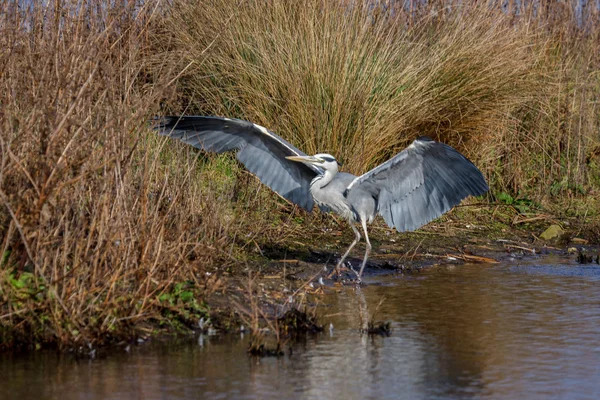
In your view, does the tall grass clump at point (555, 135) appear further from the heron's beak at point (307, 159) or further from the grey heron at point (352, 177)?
the heron's beak at point (307, 159)

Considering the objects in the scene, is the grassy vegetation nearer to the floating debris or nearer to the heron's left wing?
the heron's left wing

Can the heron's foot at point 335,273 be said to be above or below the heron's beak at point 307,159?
below

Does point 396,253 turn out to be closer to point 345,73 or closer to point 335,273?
point 335,273

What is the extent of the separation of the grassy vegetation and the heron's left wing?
0.99 meters

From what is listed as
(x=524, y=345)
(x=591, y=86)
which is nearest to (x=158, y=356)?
(x=524, y=345)

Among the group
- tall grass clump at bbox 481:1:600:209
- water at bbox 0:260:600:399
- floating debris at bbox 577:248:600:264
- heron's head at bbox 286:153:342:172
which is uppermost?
tall grass clump at bbox 481:1:600:209

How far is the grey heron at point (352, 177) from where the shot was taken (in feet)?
22.6

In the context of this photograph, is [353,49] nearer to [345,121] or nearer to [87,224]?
[345,121]

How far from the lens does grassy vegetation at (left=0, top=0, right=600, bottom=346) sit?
15.1 ft

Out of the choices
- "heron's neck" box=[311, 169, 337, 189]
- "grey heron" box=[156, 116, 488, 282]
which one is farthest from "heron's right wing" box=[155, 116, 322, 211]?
"heron's neck" box=[311, 169, 337, 189]

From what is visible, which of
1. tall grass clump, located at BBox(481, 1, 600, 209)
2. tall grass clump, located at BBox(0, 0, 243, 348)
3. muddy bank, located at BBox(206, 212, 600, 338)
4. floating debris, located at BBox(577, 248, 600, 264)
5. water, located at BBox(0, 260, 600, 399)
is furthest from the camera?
tall grass clump, located at BBox(481, 1, 600, 209)

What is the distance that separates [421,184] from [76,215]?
304 cm

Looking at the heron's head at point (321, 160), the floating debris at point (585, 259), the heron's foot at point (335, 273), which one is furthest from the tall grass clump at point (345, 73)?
the floating debris at point (585, 259)

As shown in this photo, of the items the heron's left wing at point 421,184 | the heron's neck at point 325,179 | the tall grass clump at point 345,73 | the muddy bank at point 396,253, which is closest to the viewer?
the muddy bank at point 396,253
